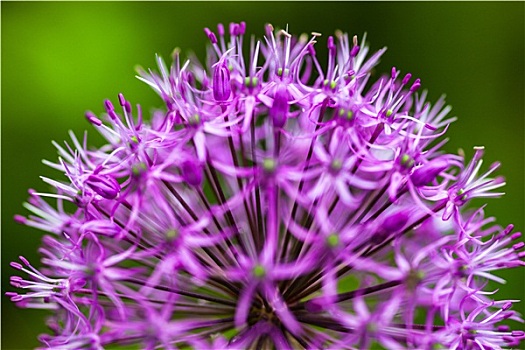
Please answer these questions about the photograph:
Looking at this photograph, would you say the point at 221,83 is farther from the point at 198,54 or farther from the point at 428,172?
the point at 198,54

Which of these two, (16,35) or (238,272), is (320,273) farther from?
(16,35)

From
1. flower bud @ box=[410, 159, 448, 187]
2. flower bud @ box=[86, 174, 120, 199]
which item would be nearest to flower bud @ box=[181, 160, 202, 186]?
flower bud @ box=[86, 174, 120, 199]

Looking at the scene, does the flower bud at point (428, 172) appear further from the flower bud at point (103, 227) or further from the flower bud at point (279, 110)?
the flower bud at point (103, 227)

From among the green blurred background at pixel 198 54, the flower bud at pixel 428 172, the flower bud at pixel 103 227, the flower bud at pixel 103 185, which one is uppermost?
the green blurred background at pixel 198 54

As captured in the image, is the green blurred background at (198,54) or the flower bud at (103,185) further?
the green blurred background at (198,54)

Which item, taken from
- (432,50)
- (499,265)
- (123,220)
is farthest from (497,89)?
(123,220)

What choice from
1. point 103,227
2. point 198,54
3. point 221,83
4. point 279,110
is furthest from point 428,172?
point 198,54

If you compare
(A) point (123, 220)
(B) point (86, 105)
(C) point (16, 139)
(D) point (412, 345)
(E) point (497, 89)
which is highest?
(E) point (497, 89)

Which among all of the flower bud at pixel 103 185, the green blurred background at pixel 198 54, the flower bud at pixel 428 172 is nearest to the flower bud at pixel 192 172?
the flower bud at pixel 103 185

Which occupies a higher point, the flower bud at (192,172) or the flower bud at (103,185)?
the flower bud at (192,172)
